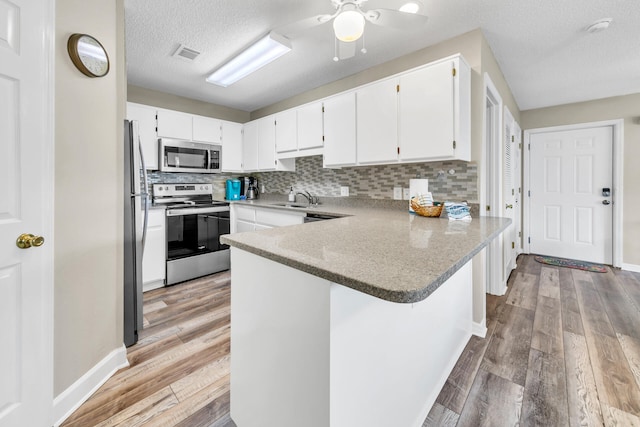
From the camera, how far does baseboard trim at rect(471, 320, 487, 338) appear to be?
6.93 feet

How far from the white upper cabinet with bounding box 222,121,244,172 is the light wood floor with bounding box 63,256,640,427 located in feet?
6.67

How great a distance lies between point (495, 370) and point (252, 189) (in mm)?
3748

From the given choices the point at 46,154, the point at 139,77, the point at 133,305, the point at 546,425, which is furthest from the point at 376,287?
the point at 139,77

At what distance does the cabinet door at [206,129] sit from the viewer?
12.0ft

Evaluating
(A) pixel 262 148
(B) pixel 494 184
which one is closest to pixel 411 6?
(B) pixel 494 184

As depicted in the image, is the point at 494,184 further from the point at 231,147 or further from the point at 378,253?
the point at 231,147

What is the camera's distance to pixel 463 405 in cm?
144

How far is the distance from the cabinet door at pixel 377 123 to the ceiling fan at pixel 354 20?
0.65m

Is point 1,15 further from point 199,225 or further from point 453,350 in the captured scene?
point 453,350

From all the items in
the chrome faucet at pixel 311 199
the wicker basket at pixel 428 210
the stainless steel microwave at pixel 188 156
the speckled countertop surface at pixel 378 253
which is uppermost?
the stainless steel microwave at pixel 188 156

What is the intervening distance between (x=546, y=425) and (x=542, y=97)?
161 inches

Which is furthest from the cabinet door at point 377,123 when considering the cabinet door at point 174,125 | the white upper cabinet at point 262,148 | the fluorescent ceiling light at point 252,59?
the cabinet door at point 174,125

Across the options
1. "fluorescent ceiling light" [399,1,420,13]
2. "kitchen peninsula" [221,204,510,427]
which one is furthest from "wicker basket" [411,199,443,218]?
"fluorescent ceiling light" [399,1,420,13]

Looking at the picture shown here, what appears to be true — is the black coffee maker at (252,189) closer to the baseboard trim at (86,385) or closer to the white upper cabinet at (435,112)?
the white upper cabinet at (435,112)
